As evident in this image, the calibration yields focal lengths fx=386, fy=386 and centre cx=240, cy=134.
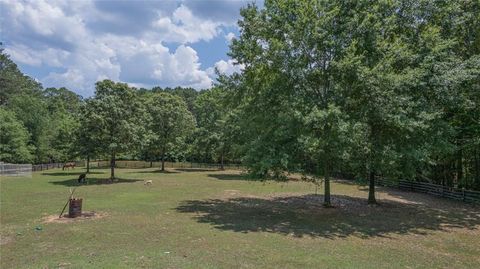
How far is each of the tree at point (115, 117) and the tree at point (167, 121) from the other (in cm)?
1539

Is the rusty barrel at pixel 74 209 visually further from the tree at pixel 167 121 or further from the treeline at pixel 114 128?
the tree at pixel 167 121

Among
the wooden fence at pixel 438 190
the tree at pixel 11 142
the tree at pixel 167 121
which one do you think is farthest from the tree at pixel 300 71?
the tree at pixel 11 142

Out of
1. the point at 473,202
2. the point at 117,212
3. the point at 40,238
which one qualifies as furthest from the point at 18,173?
the point at 473,202

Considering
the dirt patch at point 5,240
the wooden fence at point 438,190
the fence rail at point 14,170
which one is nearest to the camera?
the dirt patch at point 5,240

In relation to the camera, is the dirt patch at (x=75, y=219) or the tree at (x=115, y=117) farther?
the tree at (x=115, y=117)

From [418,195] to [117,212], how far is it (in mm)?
22832

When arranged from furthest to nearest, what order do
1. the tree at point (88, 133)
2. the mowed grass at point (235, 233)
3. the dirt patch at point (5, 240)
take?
the tree at point (88, 133) < the dirt patch at point (5, 240) < the mowed grass at point (235, 233)

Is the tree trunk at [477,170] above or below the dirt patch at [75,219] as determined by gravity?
above

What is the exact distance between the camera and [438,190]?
29.8 m

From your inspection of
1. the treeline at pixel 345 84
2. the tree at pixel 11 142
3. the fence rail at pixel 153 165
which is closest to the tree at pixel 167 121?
the fence rail at pixel 153 165

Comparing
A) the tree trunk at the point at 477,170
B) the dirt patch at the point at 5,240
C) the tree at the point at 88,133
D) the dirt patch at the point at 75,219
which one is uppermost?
the tree at the point at 88,133

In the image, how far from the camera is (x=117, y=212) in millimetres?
18641

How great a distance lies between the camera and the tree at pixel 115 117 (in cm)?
3497

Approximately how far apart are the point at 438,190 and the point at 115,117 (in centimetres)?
2790
